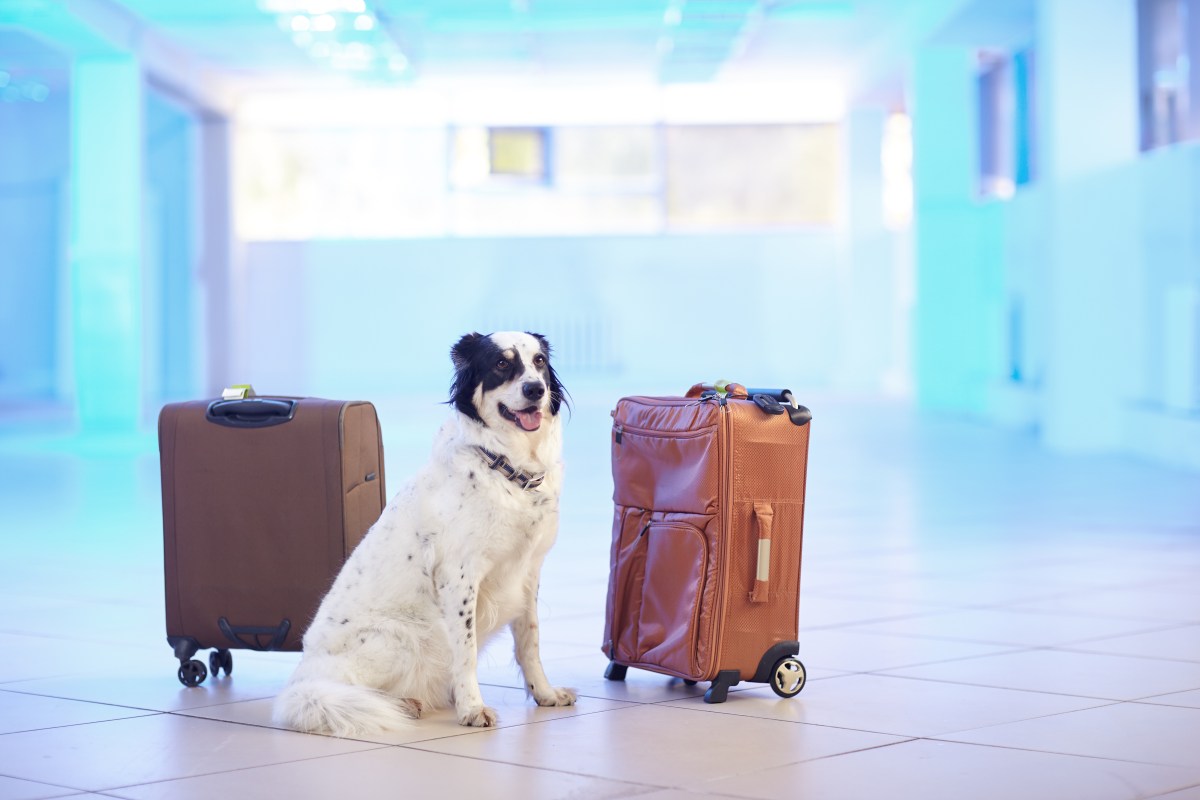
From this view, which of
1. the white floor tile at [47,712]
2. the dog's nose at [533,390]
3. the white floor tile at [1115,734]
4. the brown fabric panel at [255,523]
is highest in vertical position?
the dog's nose at [533,390]

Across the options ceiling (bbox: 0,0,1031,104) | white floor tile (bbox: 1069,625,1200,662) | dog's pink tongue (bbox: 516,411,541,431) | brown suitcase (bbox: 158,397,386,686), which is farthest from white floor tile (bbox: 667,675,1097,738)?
ceiling (bbox: 0,0,1031,104)

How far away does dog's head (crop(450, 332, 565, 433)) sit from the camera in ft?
9.27

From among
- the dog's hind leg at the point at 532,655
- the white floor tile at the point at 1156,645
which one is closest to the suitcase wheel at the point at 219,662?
the dog's hind leg at the point at 532,655

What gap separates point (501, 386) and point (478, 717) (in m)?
0.67

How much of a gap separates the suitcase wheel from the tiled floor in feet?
0.14

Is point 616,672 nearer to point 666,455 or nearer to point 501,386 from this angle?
point 666,455

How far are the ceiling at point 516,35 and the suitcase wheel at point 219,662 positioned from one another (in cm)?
869

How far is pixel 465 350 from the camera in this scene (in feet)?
9.47

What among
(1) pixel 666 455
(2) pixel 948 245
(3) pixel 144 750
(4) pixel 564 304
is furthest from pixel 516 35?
(3) pixel 144 750

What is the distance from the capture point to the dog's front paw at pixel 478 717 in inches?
108

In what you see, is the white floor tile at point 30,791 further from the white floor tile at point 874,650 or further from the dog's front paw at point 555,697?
the white floor tile at point 874,650

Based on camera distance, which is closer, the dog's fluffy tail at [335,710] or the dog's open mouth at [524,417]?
A: the dog's fluffy tail at [335,710]

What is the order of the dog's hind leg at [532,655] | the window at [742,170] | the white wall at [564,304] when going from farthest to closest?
the window at [742,170] → the white wall at [564,304] → the dog's hind leg at [532,655]

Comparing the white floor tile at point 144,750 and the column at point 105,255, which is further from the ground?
the column at point 105,255
